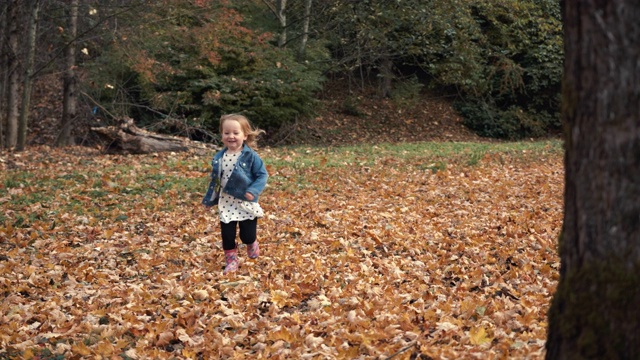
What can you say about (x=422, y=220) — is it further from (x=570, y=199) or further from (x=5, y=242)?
(x=570, y=199)

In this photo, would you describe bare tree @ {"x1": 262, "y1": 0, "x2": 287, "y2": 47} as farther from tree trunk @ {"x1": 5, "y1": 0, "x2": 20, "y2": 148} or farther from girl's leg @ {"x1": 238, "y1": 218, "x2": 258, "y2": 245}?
girl's leg @ {"x1": 238, "y1": 218, "x2": 258, "y2": 245}

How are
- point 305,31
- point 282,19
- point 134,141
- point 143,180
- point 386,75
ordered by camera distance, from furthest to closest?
point 386,75, point 305,31, point 282,19, point 134,141, point 143,180

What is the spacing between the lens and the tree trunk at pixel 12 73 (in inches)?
582

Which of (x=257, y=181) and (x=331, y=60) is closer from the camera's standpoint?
(x=257, y=181)

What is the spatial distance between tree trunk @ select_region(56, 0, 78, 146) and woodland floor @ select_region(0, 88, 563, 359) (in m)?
3.82

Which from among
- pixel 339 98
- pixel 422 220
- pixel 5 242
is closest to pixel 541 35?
pixel 339 98

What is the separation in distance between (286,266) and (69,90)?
13.3 meters

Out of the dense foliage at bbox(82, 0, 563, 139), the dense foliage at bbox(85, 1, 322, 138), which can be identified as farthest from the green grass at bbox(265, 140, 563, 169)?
the dense foliage at bbox(82, 0, 563, 139)

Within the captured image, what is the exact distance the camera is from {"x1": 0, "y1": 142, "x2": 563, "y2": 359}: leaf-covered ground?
435 cm

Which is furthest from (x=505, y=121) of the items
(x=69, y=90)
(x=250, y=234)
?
(x=250, y=234)

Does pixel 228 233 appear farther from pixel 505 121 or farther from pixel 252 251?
pixel 505 121

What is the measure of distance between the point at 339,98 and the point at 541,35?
800 cm

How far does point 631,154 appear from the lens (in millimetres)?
2418

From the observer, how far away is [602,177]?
2.48m
